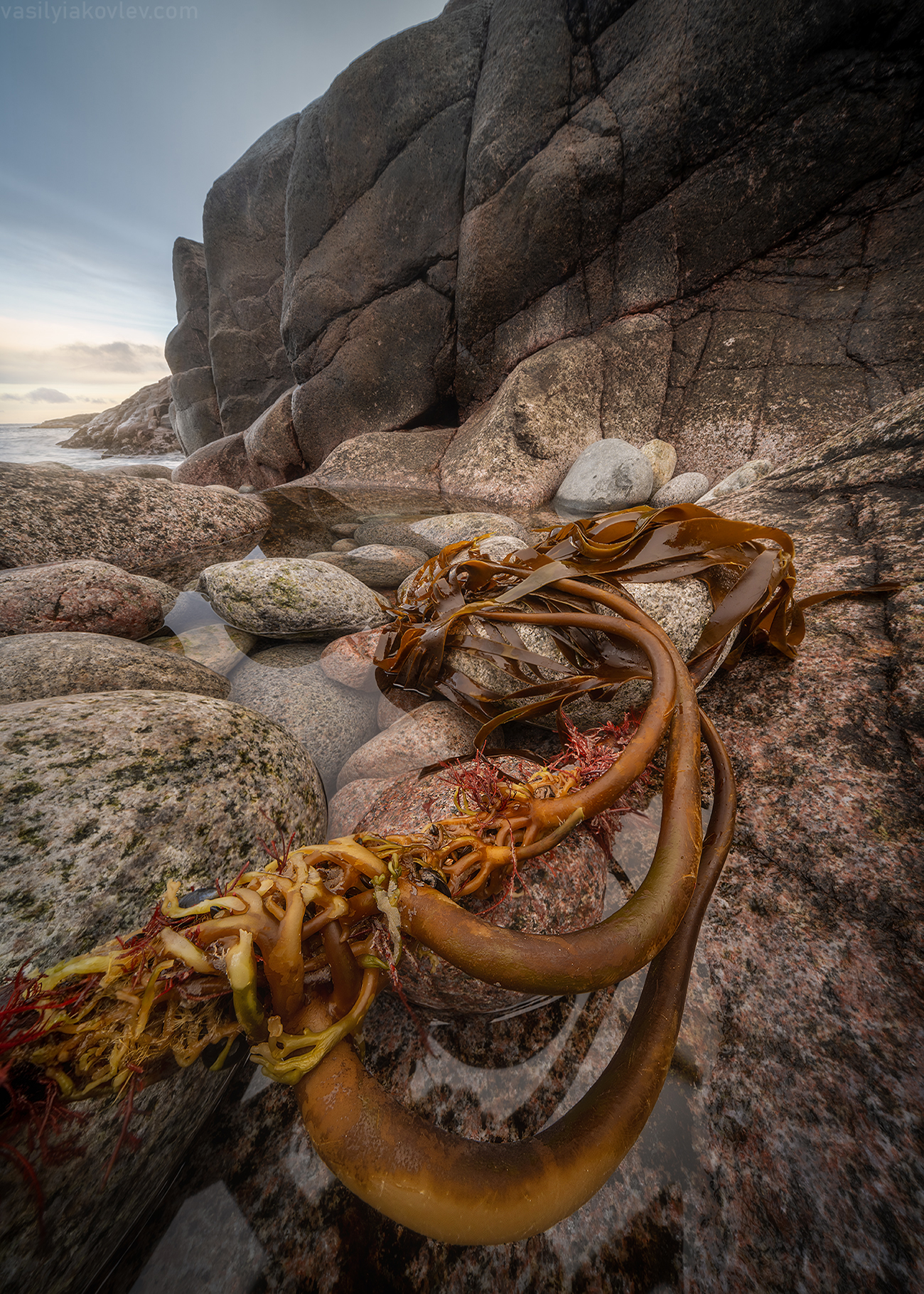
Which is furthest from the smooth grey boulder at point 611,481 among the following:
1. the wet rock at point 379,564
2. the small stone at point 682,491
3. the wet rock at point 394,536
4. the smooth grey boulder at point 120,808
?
the smooth grey boulder at point 120,808

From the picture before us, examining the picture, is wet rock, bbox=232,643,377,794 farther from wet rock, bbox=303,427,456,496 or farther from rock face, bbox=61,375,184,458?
rock face, bbox=61,375,184,458

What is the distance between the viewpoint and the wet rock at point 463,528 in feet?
12.2

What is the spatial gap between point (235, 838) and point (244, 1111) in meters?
0.57

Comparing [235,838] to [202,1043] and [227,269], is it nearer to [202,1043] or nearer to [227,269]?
[202,1043]

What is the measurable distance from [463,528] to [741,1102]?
363 centimetres

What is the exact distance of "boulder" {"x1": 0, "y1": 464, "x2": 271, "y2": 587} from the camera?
321 cm

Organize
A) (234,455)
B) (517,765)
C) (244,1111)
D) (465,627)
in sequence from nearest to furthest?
1. (244,1111)
2. (517,765)
3. (465,627)
4. (234,455)

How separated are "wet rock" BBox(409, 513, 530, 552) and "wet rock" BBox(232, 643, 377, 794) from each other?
75.2 inches

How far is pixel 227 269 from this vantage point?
41.2 ft

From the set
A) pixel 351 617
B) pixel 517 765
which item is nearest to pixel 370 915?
pixel 517 765

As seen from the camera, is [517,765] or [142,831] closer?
[142,831]

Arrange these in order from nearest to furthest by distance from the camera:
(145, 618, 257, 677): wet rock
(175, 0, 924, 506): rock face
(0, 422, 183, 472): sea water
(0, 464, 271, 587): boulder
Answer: (145, 618, 257, 677): wet rock < (0, 464, 271, 587): boulder < (175, 0, 924, 506): rock face < (0, 422, 183, 472): sea water

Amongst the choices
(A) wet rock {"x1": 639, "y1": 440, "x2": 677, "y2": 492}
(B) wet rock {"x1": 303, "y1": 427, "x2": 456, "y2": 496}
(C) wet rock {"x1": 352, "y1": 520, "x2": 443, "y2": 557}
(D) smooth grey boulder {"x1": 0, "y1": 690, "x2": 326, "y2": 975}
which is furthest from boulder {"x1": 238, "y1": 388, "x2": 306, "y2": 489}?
(D) smooth grey boulder {"x1": 0, "y1": 690, "x2": 326, "y2": 975}

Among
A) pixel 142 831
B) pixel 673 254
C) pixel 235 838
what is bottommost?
pixel 235 838
